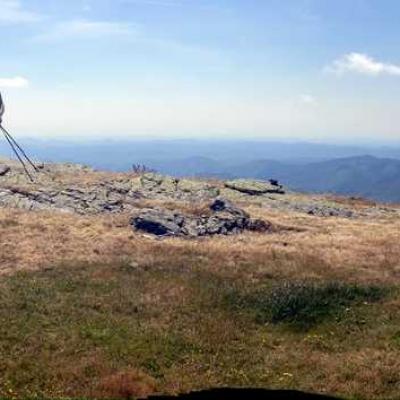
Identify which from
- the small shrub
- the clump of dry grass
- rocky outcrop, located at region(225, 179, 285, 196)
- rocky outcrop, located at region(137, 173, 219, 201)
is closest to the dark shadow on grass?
the clump of dry grass

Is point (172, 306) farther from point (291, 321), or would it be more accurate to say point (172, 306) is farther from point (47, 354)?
point (47, 354)

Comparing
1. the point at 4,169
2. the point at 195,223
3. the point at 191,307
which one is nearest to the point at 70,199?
the point at 195,223

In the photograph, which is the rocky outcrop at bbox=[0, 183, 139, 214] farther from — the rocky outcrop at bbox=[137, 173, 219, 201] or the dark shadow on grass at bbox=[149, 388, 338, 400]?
the dark shadow on grass at bbox=[149, 388, 338, 400]

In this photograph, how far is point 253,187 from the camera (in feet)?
248

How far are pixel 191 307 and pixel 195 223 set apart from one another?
71.3 ft

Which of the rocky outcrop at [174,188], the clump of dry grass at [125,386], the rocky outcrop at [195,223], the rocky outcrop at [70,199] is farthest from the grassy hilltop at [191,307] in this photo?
the rocky outcrop at [174,188]

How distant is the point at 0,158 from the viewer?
280ft

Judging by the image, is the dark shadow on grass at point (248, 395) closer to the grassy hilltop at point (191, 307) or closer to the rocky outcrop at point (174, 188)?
the grassy hilltop at point (191, 307)

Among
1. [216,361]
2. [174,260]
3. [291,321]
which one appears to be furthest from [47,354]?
[174,260]

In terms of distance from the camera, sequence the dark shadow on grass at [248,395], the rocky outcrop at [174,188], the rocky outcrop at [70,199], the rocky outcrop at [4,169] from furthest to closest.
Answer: the rocky outcrop at [4,169] → the rocky outcrop at [174,188] → the rocky outcrop at [70,199] → the dark shadow on grass at [248,395]

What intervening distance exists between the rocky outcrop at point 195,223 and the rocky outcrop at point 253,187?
782 inches

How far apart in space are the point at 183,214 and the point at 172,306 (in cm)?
2419

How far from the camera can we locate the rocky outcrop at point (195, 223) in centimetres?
4836

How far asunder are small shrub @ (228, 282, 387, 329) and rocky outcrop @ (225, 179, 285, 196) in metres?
41.9
